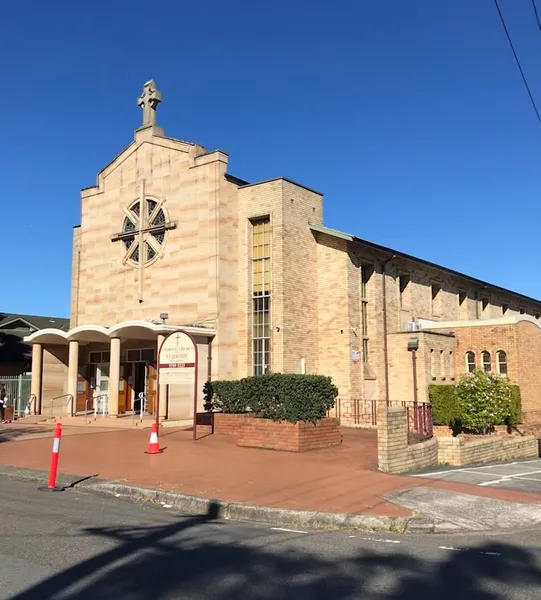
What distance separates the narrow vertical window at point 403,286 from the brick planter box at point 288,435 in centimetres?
1483

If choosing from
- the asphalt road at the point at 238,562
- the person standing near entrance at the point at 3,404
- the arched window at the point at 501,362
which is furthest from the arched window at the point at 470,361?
the asphalt road at the point at 238,562

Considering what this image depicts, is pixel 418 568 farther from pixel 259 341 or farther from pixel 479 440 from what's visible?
pixel 259 341

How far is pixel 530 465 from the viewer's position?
14656mm

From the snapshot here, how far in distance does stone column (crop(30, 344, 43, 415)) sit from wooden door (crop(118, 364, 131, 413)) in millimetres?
3653

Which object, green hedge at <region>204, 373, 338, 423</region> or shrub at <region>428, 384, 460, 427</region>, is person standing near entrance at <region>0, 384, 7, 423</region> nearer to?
green hedge at <region>204, 373, 338, 423</region>

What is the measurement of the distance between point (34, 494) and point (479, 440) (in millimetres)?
10665

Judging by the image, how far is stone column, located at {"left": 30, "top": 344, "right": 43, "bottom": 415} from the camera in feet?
88.8

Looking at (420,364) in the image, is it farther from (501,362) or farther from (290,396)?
(290,396)

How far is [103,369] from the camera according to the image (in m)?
28.7

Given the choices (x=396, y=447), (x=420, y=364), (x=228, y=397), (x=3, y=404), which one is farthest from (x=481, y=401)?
(x=3, y=404)

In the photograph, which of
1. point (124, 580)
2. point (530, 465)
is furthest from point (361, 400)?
point (124, 580)

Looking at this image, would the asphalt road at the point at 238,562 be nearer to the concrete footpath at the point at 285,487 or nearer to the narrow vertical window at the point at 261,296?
the concrete footpath at the point at 285,487

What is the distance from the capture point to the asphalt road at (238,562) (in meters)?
5.23

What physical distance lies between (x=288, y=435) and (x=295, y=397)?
0.97 meters
